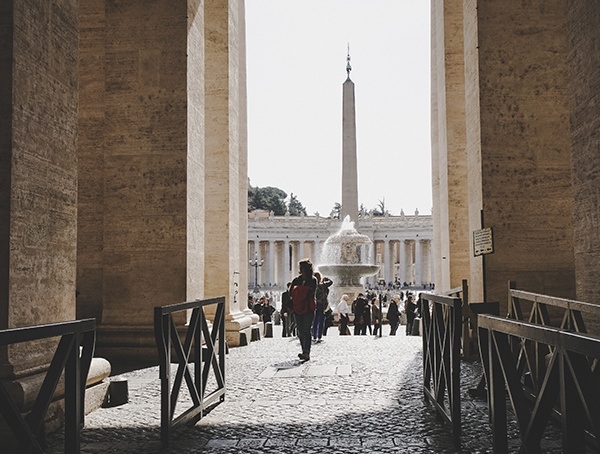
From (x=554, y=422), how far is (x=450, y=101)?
1093 centimetres

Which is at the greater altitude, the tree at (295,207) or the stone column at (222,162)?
the tree at (295,207)

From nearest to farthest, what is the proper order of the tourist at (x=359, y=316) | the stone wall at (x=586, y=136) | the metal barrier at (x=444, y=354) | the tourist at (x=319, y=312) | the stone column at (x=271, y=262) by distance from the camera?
the metal barrier at (x=444, y=354) → the stone wall at (x=586, y=136) → the tourist at (x=319, y=312) → the tourist at (x=359, y=316) → the stone column at (x=271, y=262)

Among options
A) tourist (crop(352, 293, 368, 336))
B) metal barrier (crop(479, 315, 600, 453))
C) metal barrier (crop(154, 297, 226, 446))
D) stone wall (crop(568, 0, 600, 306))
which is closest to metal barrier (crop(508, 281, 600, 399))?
stone wall (crop(568, 0, 600, 306))

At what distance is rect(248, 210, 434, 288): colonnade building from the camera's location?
79.0m

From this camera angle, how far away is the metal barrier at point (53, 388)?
363 centimetres

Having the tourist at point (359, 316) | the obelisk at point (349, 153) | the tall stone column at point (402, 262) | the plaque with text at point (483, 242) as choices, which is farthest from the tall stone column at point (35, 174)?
the tall stone column at point (402, 262)

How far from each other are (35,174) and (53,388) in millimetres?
2889

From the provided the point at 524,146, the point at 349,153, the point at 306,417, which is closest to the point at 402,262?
the point at 349,153

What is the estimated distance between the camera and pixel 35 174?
6391 mm

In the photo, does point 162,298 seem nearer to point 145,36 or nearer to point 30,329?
point 145,36

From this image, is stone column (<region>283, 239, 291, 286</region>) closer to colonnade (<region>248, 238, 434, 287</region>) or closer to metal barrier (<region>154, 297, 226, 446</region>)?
colonnade (<region>248, 238, 434, 287</region>)

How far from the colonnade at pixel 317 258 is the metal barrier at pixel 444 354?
70.2 meters

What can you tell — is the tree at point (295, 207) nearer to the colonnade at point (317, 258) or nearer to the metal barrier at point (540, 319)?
the colonnade at point (317, 258)

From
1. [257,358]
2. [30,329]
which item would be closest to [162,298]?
[257,358]
